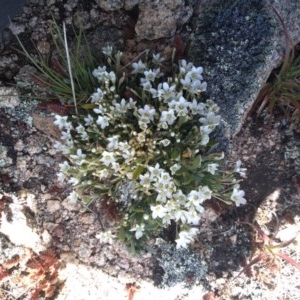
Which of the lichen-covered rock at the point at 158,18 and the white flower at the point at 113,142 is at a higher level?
the lichen-covered rock at the point at 158,18

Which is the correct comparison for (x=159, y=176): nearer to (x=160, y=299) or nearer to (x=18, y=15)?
(x=160, y=299)

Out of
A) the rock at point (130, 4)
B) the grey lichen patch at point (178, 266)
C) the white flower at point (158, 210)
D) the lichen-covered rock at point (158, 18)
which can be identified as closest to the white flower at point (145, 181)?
the white flower at point (158, 210)

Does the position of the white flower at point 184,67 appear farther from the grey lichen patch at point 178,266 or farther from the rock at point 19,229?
the rock at point 19,229

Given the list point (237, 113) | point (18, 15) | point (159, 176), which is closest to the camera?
point (159, 176)

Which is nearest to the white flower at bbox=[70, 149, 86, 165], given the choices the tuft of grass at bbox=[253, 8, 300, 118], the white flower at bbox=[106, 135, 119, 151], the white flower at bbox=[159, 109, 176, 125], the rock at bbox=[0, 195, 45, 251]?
the white flower at bbox=[106, 135, 119, 151]

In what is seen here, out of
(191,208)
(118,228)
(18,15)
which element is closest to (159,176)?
(191,208)

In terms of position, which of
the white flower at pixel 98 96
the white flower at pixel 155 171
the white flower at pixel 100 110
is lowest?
the white flower at pixel 155 171
